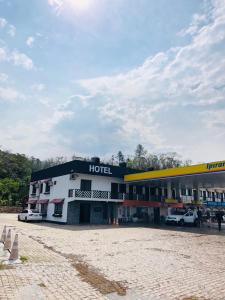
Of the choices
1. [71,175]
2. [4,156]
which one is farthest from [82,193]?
[4,156]

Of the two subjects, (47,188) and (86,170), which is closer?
(86,170)

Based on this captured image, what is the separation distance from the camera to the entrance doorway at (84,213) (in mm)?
28355

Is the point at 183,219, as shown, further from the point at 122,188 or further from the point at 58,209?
the point at 58,209

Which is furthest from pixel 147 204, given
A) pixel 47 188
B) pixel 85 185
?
pixel 47 188

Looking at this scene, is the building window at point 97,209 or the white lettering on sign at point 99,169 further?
the building window at point 97,209

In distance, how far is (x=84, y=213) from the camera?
93.7 feet

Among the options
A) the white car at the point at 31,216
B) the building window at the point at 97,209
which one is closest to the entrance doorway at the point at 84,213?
the building window at the point at 97,209

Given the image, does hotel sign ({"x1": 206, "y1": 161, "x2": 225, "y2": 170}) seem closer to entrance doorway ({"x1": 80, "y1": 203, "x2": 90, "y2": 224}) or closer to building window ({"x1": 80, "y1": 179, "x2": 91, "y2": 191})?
building window ({"x1": 80, "y1": 179, "x2": 91, "y2": 191})

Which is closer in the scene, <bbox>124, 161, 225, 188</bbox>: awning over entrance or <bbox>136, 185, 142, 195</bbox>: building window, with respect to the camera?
<bbox>124, 161, 225, 188</bbox>: awning over entrance

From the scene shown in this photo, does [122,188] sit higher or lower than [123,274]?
higher

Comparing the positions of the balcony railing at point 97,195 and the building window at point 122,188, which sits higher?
the building window at point 122,188

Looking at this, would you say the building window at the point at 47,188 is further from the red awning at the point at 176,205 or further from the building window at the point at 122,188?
the red awning at the point at 176,205

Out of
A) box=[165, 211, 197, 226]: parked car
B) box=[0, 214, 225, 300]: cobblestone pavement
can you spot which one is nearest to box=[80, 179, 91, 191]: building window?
box=[165, 211, 197, 226]: parked car

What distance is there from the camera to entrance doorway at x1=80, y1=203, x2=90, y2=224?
1116 inches
